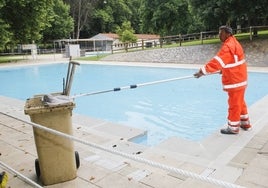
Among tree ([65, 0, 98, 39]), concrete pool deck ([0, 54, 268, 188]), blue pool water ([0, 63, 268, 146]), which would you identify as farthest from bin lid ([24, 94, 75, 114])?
tree ([65, 0, 98, 39])

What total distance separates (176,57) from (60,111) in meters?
16.1

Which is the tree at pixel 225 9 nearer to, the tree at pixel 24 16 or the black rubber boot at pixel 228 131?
the tree at pixel 24 16

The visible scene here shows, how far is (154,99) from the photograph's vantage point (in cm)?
969

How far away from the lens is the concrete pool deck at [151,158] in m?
3.08

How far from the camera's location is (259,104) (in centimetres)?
643

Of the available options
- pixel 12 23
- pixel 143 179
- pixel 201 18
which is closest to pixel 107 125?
pixel 143 179

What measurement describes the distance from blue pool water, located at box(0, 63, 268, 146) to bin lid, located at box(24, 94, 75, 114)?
7.62 ft

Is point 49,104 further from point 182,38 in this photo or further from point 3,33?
point 182,38

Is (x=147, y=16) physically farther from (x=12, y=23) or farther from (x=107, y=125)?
(x=107, y=125)

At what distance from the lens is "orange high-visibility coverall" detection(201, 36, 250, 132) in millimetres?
4191

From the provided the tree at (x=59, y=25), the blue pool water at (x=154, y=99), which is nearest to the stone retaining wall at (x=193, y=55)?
the blue pool water at (x=154, y=99)

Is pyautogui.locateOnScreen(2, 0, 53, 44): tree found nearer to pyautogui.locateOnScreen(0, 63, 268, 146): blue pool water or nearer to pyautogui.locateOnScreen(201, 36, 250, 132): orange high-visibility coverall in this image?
pyautogui.locateOnScreen(0, 63, 268, 146): blue pool water

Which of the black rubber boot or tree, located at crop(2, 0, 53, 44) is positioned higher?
tree, located at crop(2, 0, 53, 44)

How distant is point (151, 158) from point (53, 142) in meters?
1.35
